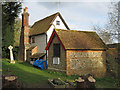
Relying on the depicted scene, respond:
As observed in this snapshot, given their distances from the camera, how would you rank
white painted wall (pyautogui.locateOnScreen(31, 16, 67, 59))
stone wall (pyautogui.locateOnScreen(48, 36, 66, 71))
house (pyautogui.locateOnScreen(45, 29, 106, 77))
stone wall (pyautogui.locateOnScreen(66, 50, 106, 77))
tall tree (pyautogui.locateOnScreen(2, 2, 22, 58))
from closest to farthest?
1. stone wall (pyautogui.locateOnScreen(66, 50, 106, 77))
2. house (pyautogui.locateOnScreen(45, 29, 106, 77))
3. stone wall (pyautogui.locateOnScreen(48, 36, 66, 71))
4. white painted wall (pyautogui.locateOnScreen(31, 16, 67, 59))
5. tall tree (pyautogui.locateOnScreen(2, 2, 22, 58))

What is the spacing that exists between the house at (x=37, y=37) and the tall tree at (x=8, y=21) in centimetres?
241

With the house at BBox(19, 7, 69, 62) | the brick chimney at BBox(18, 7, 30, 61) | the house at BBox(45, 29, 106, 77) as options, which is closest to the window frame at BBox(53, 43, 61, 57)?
the house at BBox(45, 29, 106, 77)

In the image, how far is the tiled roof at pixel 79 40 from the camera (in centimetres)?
1719

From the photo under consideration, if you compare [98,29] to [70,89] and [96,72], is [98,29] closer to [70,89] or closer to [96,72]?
[96,72]

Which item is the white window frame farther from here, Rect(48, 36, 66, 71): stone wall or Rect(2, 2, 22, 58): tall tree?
Rect(2, 2, 22, 58): tall tree

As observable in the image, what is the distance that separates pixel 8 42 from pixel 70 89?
22724 mm

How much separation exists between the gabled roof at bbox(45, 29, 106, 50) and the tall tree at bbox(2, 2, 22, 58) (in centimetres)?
1442

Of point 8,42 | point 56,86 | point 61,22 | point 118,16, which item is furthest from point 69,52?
point 8,42

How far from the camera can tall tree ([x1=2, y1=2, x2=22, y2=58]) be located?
28547mm

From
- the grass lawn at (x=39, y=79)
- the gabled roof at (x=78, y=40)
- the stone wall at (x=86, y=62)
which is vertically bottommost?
the grass lawn at (x=39, y=79)

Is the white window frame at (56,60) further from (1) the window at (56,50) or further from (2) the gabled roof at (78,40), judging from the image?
(2) the gabled roof at (78,40)

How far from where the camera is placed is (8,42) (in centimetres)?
2878

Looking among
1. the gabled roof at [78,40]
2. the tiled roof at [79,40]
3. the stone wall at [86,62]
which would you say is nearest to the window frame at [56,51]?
the gabled roof at [78,40]

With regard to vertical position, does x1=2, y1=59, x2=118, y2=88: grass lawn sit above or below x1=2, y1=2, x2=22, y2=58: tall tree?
below
